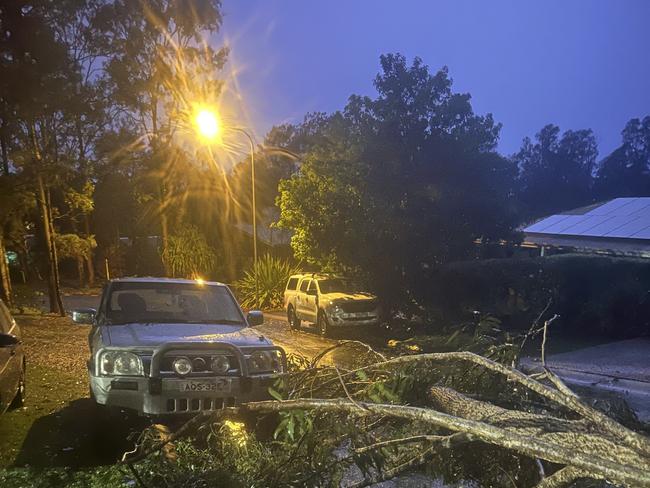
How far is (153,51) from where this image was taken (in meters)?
33.5

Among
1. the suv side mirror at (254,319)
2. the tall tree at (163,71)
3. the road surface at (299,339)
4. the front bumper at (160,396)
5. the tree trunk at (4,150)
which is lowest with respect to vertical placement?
the road surface at (299,339)

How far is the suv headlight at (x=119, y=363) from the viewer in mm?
5586

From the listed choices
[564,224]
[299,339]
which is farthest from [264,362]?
[564,224]

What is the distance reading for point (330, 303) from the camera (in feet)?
55.2

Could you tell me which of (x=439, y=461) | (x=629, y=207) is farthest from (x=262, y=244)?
(x=439, y=461)

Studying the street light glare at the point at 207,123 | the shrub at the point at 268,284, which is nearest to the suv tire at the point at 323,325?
the street light glare at the point at 207,123

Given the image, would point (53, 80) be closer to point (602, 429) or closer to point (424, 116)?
point (424, 116)

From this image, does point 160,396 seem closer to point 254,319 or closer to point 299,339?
point 254,319

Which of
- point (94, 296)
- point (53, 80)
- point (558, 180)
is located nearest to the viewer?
point (53, 80)

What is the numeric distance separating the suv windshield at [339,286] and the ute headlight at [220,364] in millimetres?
12023

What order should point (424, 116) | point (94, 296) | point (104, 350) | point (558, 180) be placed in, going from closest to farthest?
point (104, 350) → point (424, 116) → point (94, 296) → point (558, 180)

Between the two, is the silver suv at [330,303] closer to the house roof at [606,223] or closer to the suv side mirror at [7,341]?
the suv side mirror at [7,341]

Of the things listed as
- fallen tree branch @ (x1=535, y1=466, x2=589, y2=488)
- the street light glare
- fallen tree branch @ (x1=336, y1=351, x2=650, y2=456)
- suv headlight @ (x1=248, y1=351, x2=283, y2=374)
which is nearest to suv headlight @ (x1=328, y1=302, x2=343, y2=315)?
the street light glare

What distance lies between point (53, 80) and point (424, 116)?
12.5m
